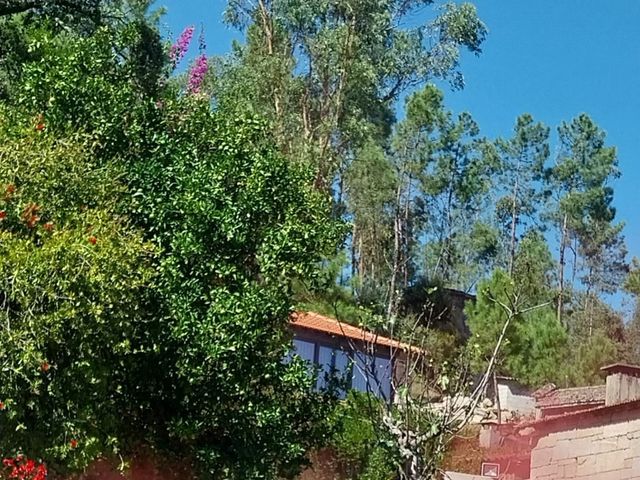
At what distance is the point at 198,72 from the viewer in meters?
28.4

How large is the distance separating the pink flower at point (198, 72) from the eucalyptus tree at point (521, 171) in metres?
18.1

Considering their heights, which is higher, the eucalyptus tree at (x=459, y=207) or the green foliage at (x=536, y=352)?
the eucalyptus tree at (x=459, y=207)

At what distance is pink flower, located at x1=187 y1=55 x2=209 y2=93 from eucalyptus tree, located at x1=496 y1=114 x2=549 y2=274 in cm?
1809

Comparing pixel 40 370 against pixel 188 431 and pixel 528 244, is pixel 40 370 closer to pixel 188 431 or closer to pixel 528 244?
pixel 188 431

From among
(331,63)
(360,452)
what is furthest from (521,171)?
(360,452)

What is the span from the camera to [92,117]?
1305 centimetres

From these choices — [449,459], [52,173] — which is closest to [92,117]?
[52,173]

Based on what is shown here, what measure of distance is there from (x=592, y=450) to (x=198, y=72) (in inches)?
641

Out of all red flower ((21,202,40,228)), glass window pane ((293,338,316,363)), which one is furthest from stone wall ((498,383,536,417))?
red flower ((21,202,40,228))

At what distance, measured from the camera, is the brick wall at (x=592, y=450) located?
15625 mm

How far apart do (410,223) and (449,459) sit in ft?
62.4

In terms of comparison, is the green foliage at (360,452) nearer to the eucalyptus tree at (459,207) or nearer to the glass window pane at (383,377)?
the glass window pane at (383,377)

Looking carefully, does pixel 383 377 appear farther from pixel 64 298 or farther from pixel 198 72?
pixel 198 72

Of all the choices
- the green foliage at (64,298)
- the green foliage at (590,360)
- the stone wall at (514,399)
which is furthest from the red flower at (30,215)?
the green foliage at (590,360)
